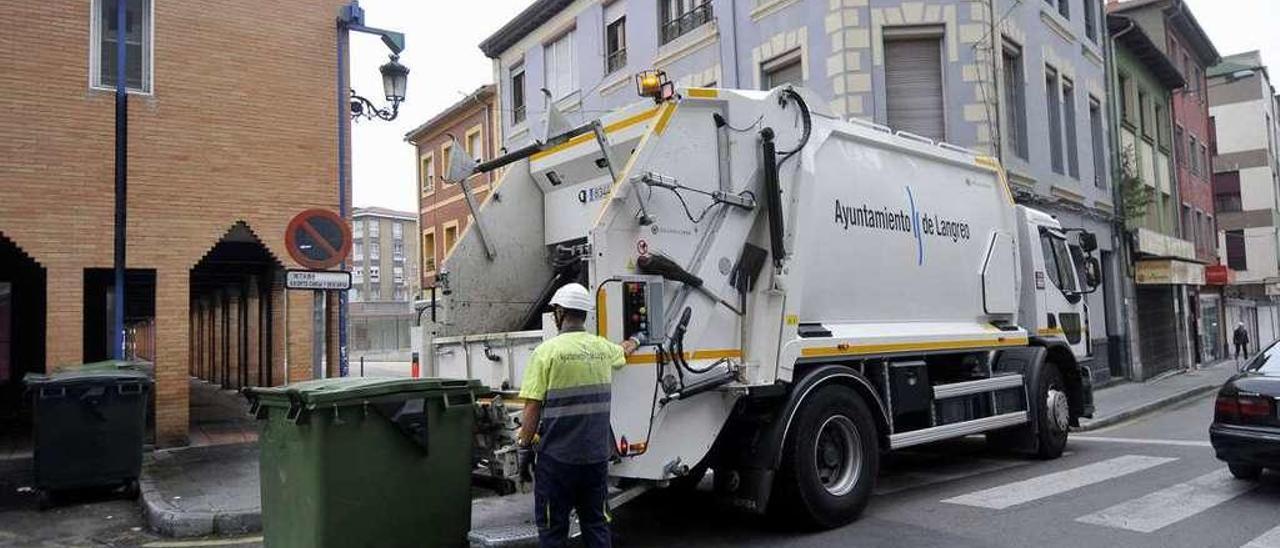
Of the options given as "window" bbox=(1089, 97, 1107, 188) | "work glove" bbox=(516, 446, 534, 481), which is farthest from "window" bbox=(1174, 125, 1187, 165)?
"work glove" bbox=(516, 446, 534, 481)

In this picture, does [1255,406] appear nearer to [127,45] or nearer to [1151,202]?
[127,45]

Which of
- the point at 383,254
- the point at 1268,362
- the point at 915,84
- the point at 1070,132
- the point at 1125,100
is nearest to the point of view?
the point at 1268,362

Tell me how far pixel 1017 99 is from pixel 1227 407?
31.1 ft

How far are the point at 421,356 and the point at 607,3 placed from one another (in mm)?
13465

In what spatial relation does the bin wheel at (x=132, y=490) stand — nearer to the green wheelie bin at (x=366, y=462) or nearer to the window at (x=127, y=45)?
the green wheelie bin at (x=366, y=462)

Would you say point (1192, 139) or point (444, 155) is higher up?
point (444, 155)

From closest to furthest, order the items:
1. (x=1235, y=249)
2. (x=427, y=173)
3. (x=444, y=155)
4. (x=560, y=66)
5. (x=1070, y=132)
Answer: (x=1070, y=132), (x=560, y=66), (x=444, y=155), (x=427, y=173), (x=1235, y=249)

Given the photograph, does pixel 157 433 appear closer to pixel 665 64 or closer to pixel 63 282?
pixel 63 282

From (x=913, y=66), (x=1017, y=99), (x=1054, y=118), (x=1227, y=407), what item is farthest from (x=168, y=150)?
(x=1054, y=118)

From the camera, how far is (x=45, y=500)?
283 inches

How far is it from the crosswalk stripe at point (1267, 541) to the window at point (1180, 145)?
23379 millimetres

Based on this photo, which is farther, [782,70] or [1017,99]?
[1017,99]

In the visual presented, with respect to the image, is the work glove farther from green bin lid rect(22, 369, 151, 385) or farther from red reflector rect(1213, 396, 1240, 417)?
red reflector rect(1213, 396, 1240, 417)

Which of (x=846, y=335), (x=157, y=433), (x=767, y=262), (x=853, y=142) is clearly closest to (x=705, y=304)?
(x=767, y=262)
